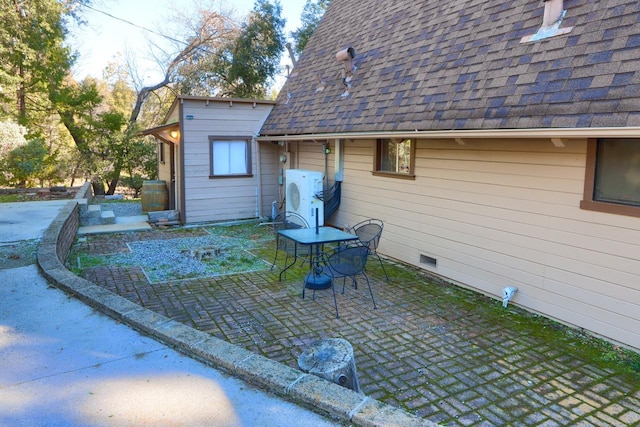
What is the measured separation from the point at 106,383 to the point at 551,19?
567cm

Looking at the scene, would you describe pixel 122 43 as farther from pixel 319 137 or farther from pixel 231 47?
pixel 319 137

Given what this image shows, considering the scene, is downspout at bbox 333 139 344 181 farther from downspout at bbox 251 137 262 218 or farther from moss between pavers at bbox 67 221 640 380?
downspout at bbox 251 137 262 218

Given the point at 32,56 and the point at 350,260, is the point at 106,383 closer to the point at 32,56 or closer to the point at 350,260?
the point at 350,260

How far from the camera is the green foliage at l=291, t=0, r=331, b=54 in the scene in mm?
18203

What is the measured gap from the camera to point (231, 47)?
18.7 metres

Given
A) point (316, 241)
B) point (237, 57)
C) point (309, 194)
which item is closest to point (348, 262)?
point (316, 241)

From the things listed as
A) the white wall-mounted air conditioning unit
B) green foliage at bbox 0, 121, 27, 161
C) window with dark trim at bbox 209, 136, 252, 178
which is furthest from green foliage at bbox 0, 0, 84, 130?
the white wall-mounted air conditioning unit

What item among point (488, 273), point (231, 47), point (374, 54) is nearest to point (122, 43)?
point (231, 47)

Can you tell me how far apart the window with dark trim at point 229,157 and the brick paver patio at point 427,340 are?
411 cm

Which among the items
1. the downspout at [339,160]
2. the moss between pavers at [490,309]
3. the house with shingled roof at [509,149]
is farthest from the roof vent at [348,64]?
the moss between pavers at [490,309]

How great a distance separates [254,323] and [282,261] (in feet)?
8.33

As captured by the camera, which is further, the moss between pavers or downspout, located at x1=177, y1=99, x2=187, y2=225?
downspout, located at x1=177, y1=99, x2=187, y2=225

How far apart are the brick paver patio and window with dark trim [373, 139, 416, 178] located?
1652 mm

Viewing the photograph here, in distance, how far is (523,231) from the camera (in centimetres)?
492
